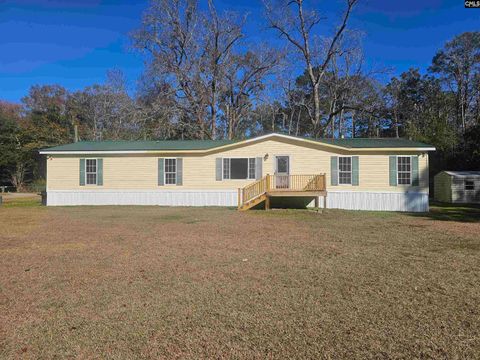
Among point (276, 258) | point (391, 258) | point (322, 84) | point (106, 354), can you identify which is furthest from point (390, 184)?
point (322, 84)

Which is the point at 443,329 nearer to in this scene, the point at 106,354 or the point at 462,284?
the point at 462,284

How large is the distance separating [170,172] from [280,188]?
6059 mm

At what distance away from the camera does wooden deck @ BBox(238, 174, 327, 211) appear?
15766 mm

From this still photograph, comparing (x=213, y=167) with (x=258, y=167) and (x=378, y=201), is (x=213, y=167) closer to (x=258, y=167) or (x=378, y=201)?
(x=258, y=167)

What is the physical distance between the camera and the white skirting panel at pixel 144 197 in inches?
706

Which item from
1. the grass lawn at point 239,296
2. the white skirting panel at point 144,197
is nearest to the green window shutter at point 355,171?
the white skirting panel at point 144,197

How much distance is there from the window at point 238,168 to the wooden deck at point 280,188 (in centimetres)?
91

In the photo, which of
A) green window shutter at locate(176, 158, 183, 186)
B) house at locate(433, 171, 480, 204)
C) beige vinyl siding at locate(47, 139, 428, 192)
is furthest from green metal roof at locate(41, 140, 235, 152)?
house at locate(433, 171, 480, 204)

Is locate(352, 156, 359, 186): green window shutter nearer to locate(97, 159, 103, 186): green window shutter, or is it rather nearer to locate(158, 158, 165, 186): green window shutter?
locate(158, 158, 165, 186): green window shutter

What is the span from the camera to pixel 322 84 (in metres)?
40.0

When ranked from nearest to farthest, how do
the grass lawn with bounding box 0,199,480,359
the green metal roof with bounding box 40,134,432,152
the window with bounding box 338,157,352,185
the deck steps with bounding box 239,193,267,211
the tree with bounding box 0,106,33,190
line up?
the grass lawn with bounding box 0,199,480,359
the deck steps with bounding box 239,193,267,211
the green metal roof with bounding box 40,134,432,152
the window with bounding box 338,157,352,185
the tree with bounding box 0,106,33,190

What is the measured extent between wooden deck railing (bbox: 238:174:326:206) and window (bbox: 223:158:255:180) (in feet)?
2.76

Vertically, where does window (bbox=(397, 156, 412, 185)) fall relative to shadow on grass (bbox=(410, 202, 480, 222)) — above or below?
above

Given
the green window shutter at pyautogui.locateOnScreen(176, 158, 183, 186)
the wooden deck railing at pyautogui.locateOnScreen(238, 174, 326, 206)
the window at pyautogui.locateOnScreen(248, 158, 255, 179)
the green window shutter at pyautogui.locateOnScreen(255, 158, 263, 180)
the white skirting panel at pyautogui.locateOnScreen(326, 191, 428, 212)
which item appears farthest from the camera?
the green window shutter at pyautogui.locateOnScreen(176, 158, 183, 186)
